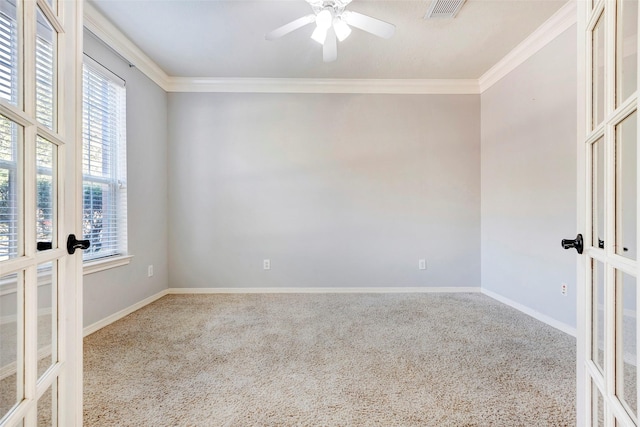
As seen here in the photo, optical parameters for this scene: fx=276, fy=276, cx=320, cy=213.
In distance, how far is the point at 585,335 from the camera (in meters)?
0.94

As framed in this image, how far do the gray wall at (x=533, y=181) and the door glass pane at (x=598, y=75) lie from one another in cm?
171

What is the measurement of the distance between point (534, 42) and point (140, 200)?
4.03m

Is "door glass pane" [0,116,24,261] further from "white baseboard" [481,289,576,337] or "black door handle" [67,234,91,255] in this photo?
"white baseboard" [481,289,576,337]

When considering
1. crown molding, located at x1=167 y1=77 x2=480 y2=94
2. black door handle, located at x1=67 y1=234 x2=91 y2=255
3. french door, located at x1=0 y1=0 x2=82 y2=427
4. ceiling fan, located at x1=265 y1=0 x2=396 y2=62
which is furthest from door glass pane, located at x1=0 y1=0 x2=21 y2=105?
crown molding, located at x1=167 y1=77 x2=480 y2=94

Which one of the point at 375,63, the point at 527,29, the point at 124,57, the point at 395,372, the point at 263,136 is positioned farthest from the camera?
the point at 263,136

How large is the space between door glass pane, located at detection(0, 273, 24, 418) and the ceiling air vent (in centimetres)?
267

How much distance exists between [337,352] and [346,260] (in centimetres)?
149

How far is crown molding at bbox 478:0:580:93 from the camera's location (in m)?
2.16

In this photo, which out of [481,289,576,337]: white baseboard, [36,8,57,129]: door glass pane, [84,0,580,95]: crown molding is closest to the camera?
[36,8,57,129]: door glass pane

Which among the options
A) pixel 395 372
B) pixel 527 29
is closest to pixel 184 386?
pixel 395 372

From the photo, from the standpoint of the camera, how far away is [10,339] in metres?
0.66

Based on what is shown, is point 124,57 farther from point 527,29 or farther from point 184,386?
point 527,29

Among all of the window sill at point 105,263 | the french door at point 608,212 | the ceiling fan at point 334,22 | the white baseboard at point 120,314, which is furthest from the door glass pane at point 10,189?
the white baseboard at point 120,314

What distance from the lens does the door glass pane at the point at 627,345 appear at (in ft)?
2.19
